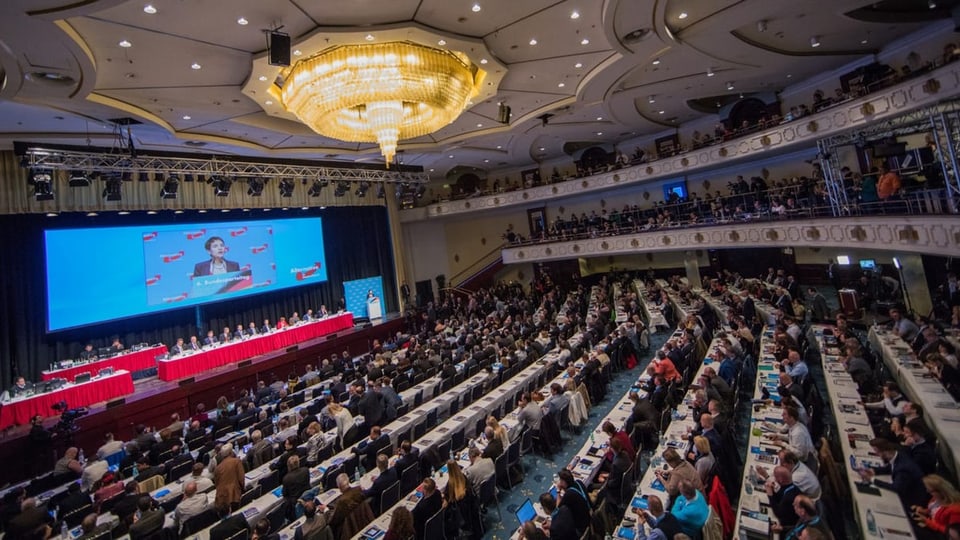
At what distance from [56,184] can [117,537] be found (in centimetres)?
1178

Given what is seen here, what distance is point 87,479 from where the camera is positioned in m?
7.49

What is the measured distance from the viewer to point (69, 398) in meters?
10.7

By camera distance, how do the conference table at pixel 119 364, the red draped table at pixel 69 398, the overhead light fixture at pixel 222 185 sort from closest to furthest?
1. the red draped table at pixel 69 398
2. the conference table at pixel 119 364
3. the overhead light fixture at pixel 222 185

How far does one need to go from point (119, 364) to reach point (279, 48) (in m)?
11.2

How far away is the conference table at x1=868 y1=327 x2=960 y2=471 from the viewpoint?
5277 mm

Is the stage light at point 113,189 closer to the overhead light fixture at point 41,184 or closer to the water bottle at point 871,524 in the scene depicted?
the overhead light fixture at point 41,184

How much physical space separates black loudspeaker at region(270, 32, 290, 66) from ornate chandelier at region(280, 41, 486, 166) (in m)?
0.73

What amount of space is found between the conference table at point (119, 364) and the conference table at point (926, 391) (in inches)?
660

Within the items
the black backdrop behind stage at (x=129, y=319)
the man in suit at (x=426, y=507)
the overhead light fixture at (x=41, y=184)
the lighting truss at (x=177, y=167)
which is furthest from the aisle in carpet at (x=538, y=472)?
the black backdrop behind stage at (x=129, y=319)

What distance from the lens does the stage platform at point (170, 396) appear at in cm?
977

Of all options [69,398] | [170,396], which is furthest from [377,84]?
[69,398]

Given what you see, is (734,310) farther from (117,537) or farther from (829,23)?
(117,537)

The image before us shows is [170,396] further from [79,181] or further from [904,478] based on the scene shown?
[904,478]

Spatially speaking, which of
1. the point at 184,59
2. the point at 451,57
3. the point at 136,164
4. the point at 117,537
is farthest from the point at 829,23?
the point at 136,164
